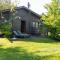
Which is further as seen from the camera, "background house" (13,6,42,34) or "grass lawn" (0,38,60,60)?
"background house" (13,6,42,34)

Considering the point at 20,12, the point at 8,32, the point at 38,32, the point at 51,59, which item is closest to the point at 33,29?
the point at 38,32

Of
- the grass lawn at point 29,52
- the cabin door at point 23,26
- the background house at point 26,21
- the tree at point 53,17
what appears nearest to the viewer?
the grass lawn at point 29,52

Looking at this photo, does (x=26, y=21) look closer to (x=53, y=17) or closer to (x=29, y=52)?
(x=53, y=17)

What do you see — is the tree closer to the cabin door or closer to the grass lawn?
the cabin door

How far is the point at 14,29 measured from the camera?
34.5 meters

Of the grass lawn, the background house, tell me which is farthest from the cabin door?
the grass lawn

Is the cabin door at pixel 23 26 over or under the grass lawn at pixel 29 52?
over

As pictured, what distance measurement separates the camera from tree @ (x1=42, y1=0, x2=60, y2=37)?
3180 centimetres

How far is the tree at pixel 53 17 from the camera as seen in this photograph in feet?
104

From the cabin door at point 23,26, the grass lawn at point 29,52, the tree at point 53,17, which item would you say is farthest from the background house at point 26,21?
→ the grass lawn at point 29,52

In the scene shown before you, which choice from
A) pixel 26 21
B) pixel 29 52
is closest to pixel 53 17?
pixel 26 21

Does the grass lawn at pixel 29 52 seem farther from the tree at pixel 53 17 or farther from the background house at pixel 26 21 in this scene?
the background house at pixel 26 21

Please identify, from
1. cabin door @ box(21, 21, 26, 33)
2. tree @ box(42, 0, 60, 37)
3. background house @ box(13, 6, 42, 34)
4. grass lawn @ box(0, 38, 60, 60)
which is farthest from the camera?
cabin door @ box(21, 21, 26, 33)

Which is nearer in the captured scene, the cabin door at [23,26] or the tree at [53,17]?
the tree at [53,17]
